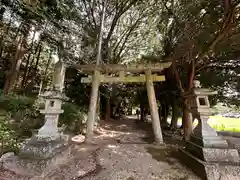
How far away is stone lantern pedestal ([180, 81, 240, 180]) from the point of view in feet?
9.40

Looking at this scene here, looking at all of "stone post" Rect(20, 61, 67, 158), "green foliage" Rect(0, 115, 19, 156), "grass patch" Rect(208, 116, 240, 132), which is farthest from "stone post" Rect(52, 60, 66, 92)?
"grass patch" Rect(208, 116, 240, 132)

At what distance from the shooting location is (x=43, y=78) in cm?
1359

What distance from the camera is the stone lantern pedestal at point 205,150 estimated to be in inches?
113

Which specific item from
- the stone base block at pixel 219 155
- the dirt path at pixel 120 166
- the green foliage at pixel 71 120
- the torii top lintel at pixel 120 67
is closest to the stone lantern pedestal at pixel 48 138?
the dirt path at pixel 120 166

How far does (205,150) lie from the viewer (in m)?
3.08

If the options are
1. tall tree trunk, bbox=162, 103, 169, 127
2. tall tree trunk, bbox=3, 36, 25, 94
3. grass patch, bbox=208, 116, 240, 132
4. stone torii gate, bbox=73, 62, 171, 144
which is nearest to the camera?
stone torii gate, bbox=73, 62, 171, 144

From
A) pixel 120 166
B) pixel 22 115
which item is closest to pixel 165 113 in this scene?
pixel 120 166

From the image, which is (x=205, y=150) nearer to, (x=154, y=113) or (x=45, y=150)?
(x=154, y=113)

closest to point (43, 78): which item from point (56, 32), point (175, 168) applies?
point (56, 32)

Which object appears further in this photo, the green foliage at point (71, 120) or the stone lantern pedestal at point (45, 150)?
the green foliage at point (71, 120)

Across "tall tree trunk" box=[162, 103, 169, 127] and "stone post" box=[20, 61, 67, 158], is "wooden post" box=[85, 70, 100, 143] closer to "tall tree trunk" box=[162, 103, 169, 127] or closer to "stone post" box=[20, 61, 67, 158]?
"stone post" box=[20, 61, 67, 158]

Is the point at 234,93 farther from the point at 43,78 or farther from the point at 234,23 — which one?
the point at 43,78

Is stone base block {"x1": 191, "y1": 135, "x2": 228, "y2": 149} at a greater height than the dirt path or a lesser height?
greater

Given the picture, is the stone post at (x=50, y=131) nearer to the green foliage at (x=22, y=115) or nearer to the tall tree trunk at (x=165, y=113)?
the green foliage at (x=22, y=115)
